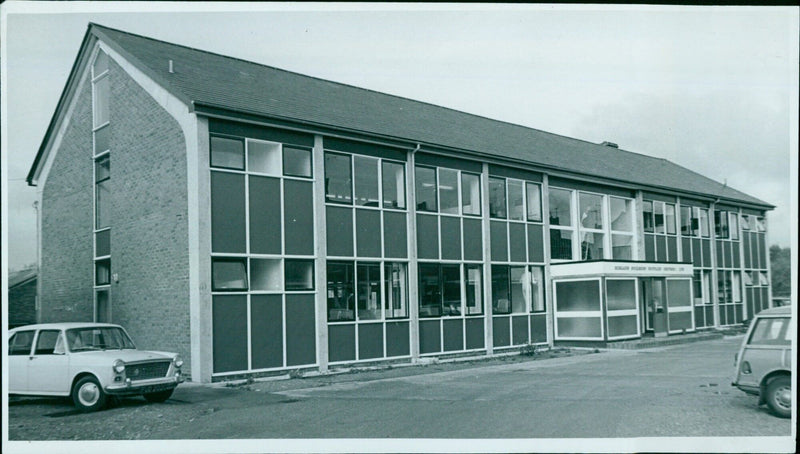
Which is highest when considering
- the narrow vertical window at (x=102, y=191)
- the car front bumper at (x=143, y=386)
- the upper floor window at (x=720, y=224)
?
the narrow vertical window at (x=102, y=191)

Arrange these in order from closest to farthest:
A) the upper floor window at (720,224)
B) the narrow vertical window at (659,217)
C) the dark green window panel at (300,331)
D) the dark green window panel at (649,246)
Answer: the dark green window panel at (300,331) → the upper floor window at (720,224) → the narrow vertical window at (659,217) → the dark green window panel at (649,246)

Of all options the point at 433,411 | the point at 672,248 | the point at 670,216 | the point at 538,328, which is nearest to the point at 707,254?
the point at 672,248

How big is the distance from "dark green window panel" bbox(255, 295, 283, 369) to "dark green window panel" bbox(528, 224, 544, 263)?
8860 millimetres

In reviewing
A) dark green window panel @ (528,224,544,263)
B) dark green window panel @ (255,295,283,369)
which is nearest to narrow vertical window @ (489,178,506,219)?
dark green window panel @ (528,224,544,263)

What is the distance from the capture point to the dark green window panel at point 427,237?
1925 centimetres

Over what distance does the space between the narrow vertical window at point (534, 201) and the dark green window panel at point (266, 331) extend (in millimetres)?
9024

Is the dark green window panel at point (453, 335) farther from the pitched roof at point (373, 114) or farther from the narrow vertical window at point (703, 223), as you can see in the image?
the narrow vertical window at point (703, 223)

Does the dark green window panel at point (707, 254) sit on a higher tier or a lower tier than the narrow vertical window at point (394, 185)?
lower

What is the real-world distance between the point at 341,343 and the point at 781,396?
29.4ft

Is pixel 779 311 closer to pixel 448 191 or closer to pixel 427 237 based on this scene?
pixel 427 237

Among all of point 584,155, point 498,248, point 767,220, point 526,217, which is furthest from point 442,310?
point 767,220

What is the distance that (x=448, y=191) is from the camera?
20062 millimetres

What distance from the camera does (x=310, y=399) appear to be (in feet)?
43.6

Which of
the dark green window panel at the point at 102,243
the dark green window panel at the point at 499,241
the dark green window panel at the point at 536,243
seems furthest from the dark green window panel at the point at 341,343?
the dark green window panel at the point at 536,243
